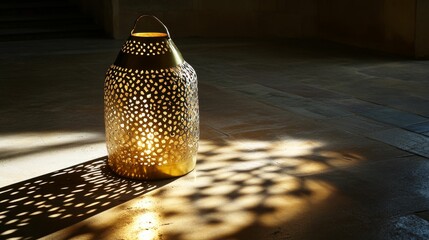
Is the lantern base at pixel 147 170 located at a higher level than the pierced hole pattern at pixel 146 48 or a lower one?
lower

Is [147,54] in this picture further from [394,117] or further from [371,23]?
[371,23]

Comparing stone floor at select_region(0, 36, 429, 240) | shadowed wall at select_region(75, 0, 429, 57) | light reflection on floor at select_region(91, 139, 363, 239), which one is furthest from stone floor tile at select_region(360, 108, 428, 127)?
shadowed wall at select_region(75, 0, 429, 57)

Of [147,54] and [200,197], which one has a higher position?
[147,54]

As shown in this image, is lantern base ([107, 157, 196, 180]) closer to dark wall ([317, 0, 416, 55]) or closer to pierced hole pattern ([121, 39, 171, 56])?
pierced hole pattern ([121, 39, 171, 56])

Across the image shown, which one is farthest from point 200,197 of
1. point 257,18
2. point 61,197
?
point 257,18

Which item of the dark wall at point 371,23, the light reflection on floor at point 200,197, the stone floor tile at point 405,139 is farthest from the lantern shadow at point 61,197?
the dark wall at point 371,23

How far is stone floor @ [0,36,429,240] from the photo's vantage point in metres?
3.64

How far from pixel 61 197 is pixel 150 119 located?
2.42 ft

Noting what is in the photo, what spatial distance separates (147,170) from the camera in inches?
170

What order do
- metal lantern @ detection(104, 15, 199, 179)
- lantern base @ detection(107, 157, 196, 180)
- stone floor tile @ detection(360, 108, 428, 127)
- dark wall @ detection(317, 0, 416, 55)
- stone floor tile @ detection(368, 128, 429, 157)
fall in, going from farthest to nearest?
1. dark wall @ detection(317, 0, 416, 55)
2. stone floor tile @ detection(360, 108, 428, 127)
3. stone floor tile @ detection(368, 128, 429, 157)
4. lantern base @ detection(107, 157, 196, 180)
5. metal lantern @ detection(104, 15, 199, 179)

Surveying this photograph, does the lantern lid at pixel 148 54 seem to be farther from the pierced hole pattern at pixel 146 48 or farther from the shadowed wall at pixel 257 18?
the shadowed wall at pixel 257 18

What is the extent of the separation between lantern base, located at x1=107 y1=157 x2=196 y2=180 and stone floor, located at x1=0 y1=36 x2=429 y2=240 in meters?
0.07

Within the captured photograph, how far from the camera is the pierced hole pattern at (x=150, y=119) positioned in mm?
4176

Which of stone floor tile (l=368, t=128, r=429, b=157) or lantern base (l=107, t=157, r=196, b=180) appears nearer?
lantern base (l=107, t=157, r=196, b=180)
